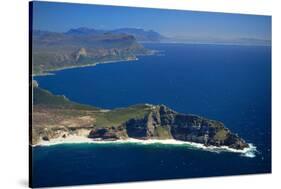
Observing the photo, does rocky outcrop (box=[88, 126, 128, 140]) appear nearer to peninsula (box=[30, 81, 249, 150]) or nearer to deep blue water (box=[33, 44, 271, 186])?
peninsula (box=[30, 81, 249, 150])

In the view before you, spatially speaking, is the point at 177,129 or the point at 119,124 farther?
the point at 177,129

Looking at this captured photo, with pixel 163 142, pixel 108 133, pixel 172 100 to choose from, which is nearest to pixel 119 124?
pixel 108 133

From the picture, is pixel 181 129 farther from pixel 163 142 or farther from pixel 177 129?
pixel 163 142

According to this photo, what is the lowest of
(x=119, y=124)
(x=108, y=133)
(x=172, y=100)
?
(x=108, y=133)

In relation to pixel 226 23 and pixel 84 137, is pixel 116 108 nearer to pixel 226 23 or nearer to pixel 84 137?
pixel 84 137

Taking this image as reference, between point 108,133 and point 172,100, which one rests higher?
point 172,100

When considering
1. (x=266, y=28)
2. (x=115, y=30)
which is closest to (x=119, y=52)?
(x=115, y=30)

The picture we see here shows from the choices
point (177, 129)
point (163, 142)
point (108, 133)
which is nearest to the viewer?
point (108, 133)
